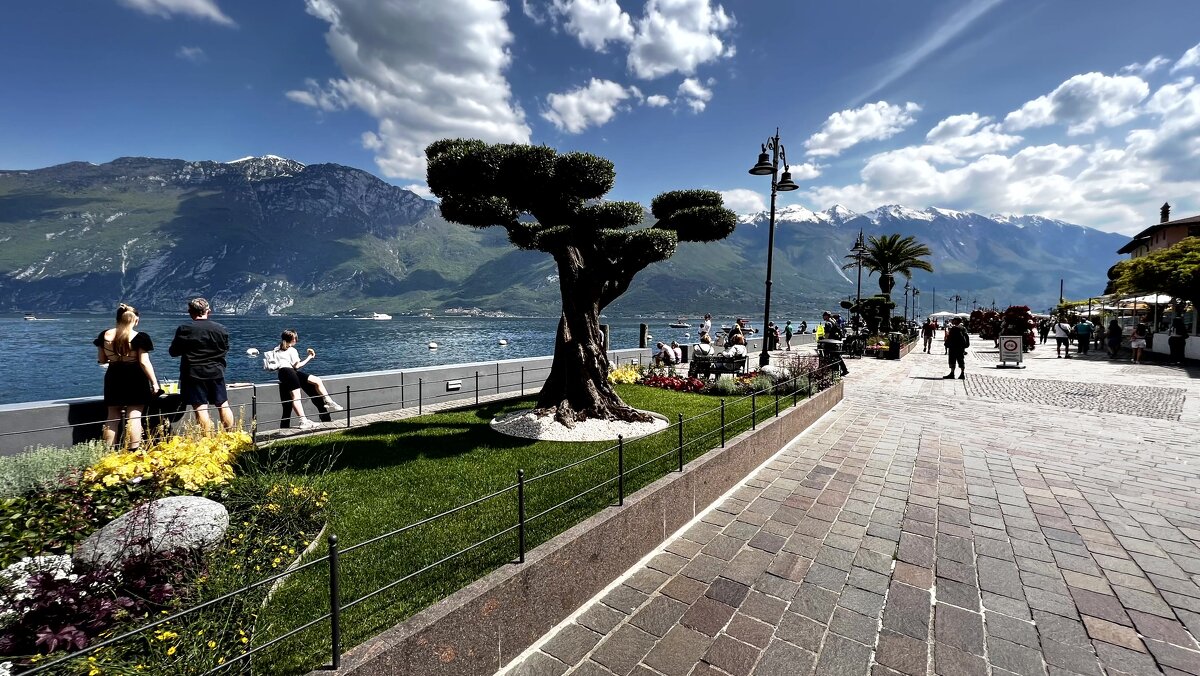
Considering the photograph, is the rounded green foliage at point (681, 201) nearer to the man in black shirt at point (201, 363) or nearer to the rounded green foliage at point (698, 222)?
the rounded green foliage at point (698, 222)

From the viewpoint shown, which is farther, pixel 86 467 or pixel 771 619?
pixel 86 467

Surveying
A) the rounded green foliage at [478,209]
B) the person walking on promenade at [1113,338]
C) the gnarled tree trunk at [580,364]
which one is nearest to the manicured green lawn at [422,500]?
the gnarled tree trunk at [580,364]

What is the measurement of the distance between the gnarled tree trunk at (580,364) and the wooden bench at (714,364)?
5484 mm

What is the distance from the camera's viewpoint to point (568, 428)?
8.48 meters

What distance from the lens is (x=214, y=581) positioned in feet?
9.98

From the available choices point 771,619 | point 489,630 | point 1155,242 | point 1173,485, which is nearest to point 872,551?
point 771,619

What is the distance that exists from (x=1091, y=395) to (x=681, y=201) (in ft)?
44.9

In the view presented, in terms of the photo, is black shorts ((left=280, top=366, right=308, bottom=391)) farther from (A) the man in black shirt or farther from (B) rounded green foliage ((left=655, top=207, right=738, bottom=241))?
(B) rounded green foliage ((left=655, top=207, right=738, bottom=241))

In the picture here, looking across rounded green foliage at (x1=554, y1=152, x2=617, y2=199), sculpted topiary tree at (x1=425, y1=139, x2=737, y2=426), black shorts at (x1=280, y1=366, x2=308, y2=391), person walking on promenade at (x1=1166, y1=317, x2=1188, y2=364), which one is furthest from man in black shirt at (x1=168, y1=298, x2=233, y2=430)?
person walking on promenade at (x1=1166, y1=317, x2=1188, y2=364)

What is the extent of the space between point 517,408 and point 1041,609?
8.89m

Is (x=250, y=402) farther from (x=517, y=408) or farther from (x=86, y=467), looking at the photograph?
(x=517, y=408)

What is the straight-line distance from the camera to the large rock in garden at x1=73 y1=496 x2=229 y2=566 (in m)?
3.49

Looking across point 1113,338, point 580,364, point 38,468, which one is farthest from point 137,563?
point 1113,338

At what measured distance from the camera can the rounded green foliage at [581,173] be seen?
29.0 ft
